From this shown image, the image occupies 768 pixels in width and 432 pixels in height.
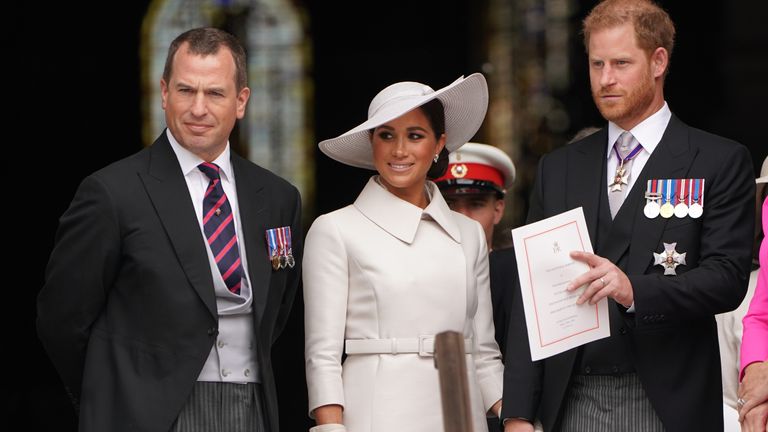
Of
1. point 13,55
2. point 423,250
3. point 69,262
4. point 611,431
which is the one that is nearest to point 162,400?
point 69,262

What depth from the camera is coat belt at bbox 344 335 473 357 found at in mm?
4496

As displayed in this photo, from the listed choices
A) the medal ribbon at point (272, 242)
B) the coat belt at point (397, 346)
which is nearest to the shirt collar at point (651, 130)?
the coat belt at point (397, 346)

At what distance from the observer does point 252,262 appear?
4.38 meters

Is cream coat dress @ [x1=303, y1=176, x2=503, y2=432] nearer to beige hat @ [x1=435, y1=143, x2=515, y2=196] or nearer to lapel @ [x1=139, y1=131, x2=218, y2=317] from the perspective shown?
lapel @ [x1=139, y1=131, x2=218, y2=317]

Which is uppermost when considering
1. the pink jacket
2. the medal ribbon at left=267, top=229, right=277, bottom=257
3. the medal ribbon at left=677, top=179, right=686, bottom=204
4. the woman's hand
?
the medal ribbon at left=677, top=179, right=686, bottom=204

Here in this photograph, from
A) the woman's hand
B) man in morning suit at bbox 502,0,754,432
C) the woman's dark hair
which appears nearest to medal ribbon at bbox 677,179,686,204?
man in morning suit at bbox 502,0,754,432

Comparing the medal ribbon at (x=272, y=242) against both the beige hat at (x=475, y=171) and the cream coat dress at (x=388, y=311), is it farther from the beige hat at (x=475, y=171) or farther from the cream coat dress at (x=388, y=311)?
the beige hat at (x=475, y=171)

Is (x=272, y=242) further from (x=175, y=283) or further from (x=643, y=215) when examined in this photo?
(x=643, y=215)

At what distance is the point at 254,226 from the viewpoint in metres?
4.47

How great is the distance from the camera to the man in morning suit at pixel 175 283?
420 centimetres

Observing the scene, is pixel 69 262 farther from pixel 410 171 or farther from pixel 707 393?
pixel 707 393

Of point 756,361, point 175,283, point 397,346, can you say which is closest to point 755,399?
point 756,361

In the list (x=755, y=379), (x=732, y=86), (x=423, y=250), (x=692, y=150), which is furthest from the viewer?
(x=732, y=86)

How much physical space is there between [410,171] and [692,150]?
33.0 inches
